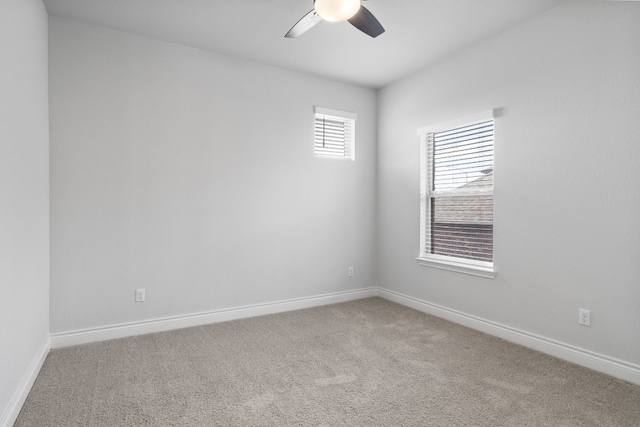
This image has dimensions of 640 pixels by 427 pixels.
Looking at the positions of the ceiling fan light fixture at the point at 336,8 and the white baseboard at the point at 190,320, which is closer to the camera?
the ceiling fan light fixture at the point at 336,8

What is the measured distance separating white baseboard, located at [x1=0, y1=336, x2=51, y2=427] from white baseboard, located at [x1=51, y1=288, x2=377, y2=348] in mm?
227

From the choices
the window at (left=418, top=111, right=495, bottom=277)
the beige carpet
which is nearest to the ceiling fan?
the window at (left=418, top=111, right=495, bottom=277)

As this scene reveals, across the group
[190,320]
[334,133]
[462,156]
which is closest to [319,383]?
[190,320]

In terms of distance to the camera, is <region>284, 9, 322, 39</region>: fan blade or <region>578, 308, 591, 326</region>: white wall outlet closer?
<region>284, 9, 322, 39</region>: fan blade

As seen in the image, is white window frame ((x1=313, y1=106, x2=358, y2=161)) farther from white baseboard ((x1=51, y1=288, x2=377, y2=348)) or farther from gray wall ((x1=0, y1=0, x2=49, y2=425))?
gray wall ((x1=0, y1=0, x2=49, y2=425))

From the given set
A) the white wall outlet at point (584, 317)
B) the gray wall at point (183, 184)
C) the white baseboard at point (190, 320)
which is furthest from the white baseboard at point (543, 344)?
the gray wall at point (183, 184)

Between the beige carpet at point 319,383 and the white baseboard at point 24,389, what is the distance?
0.14 ft

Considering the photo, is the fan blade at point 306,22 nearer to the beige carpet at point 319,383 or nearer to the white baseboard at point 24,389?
the beige carpet at point 319,383

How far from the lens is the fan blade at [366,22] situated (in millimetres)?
2268

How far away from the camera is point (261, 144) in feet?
12.3

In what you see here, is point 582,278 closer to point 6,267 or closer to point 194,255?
point 194,255

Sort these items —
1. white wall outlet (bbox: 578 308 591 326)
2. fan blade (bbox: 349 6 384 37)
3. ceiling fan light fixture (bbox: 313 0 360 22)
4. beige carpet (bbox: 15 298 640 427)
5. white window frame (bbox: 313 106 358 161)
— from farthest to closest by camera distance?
1. white window frame (bbox: 313 106 358 161)
2. white wall outlet (bbox: 578 308 591 326)
3. fan blade (bbox: 349 6 384 37)
4. ceiling fan light fixture (bbox: 313 0 360 22)
5. beige carpet (bbox: 15 298 640 427)

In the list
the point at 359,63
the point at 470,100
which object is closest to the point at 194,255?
the point at 359,63

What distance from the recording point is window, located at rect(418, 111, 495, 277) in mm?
3297
